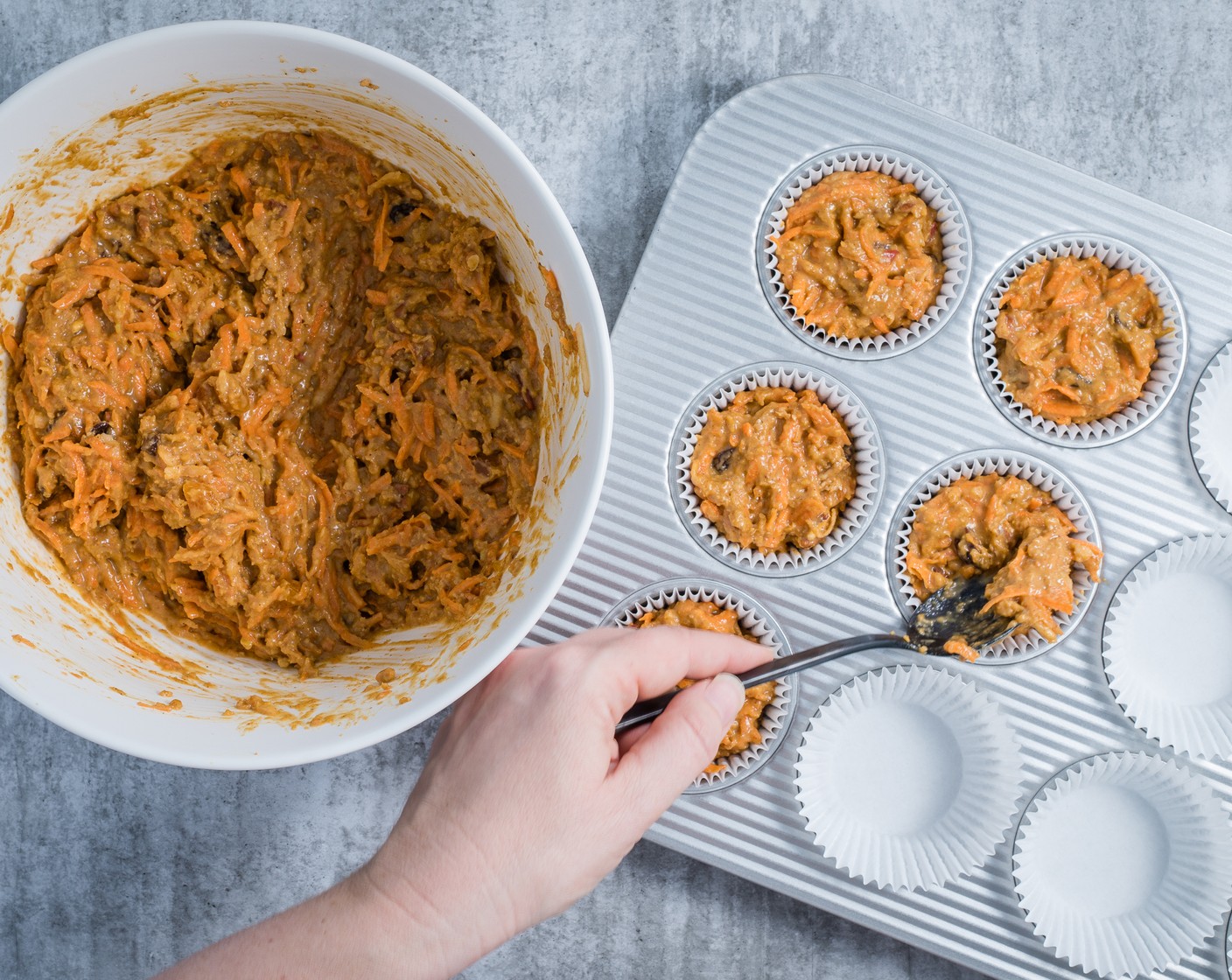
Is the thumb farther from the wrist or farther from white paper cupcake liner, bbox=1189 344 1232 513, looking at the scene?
white paper cupcake liner, bbox=1189 344 1232 513

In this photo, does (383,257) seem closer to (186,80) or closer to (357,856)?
(186,80)

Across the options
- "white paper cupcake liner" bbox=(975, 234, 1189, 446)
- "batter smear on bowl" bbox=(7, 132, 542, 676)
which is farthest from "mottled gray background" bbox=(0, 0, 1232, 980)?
"batter smear on bowl" bbox=(7, 132, 542, 676)

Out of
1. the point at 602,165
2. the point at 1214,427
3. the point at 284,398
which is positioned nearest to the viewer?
the point at 284,398

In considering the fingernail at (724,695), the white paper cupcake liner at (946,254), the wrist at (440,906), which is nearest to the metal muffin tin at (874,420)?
the white paper cupcake liner at (946,254)

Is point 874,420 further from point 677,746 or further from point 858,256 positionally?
point 677,746

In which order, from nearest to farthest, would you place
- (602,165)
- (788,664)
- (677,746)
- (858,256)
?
(677,746), (788,664), (858,256), (602,165)

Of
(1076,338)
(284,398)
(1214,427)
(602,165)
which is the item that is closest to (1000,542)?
(1076,338)

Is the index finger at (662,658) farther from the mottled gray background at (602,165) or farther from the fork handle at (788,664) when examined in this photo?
the mottled gray background at (602,165)

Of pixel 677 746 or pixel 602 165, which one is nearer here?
pixel 677 746
